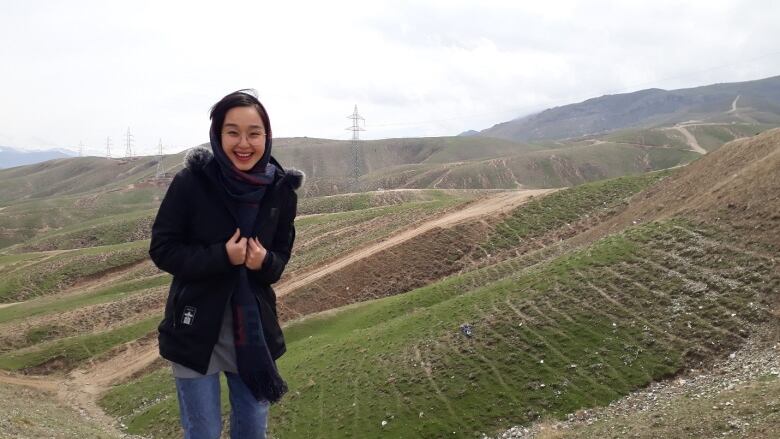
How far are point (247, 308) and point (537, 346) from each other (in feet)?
67.8

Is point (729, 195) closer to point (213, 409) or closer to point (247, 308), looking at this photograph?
point (247, 308)

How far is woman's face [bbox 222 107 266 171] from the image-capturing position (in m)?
5.67

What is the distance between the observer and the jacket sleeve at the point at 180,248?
5.30 metres

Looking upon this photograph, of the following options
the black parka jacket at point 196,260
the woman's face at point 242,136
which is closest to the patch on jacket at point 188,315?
the black parka jacket at point 196,260

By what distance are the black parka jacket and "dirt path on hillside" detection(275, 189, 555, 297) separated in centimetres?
3995

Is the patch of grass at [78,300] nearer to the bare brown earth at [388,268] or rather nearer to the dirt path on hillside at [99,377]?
the dirt path on hillside at [99,377]

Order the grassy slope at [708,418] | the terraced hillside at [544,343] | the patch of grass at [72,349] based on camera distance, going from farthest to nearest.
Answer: the patch of grass at [72,349], the terraced hillside at [544,343], the grassy slope at [708,418]

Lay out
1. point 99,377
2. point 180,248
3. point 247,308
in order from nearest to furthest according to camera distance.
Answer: point 180,248 → point 247,308 → point 99,377

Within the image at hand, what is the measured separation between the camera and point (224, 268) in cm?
536

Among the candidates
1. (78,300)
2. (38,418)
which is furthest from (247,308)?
(78,300)

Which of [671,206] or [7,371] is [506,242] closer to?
[671,206]

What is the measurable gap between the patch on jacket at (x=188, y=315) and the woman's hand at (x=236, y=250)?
0.72 m

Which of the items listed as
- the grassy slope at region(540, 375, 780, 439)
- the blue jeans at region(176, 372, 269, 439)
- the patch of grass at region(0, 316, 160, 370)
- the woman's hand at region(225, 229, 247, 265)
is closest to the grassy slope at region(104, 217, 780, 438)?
the grassy slope at region(540, 375, 780, 439)

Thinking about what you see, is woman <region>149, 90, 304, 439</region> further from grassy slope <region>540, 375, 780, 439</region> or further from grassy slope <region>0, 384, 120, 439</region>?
grassy slope <region>0, 384, 120, 439</region>
